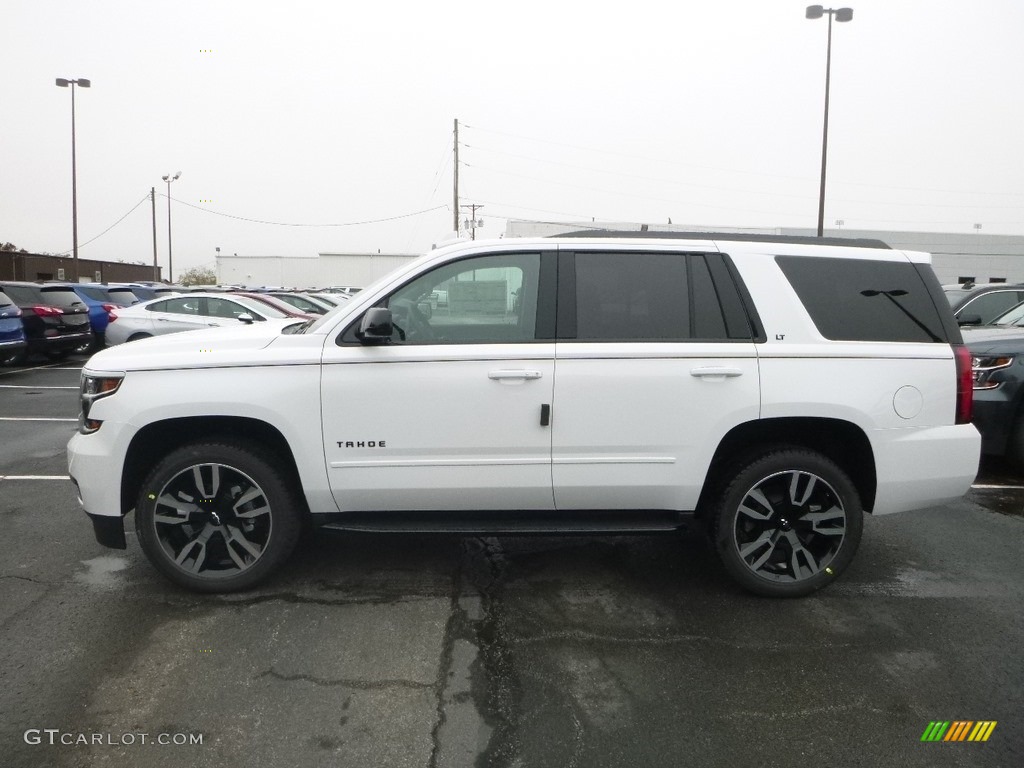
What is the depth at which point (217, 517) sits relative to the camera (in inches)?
146

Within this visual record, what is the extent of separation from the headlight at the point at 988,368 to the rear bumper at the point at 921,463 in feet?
9.50

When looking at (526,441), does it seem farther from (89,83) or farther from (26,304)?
(89,83)

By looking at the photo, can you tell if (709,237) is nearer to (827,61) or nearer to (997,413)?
(997,413)

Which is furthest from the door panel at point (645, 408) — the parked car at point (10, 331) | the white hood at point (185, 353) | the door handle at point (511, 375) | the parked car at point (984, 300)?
the parked car at point (10, 331)

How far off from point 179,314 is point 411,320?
11886mm

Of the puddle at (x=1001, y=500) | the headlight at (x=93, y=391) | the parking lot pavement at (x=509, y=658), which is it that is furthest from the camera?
the puddle at (x=1001, y=500)

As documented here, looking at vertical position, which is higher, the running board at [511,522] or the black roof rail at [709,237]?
the black roof rail at [709,237]

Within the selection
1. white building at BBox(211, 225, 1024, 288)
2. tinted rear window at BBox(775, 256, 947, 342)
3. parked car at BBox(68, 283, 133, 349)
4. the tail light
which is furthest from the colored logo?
white building at BBox(211, 225, 1024, 288)

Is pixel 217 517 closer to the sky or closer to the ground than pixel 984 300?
closer to the ground

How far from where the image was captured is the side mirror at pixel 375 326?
338 centimetres

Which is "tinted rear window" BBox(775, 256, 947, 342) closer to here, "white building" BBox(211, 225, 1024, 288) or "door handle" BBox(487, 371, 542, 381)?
"door handle" BBox(487, 371, 542, 381)

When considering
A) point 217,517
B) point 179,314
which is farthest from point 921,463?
point 179,314

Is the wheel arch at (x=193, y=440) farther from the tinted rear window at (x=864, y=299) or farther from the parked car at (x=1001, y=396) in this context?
the parked car at (x=1001, y=396)

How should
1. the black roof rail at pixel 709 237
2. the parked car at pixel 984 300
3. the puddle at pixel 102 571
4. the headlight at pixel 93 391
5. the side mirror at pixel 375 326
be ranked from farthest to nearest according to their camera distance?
1. the parked car at pixel 984 300
2. the puddle at pixel 102 571
3. the black roof rail at pixel 709 237
4. the headlight at pixel 93 391
5. the side mirror at pixel 375 326
